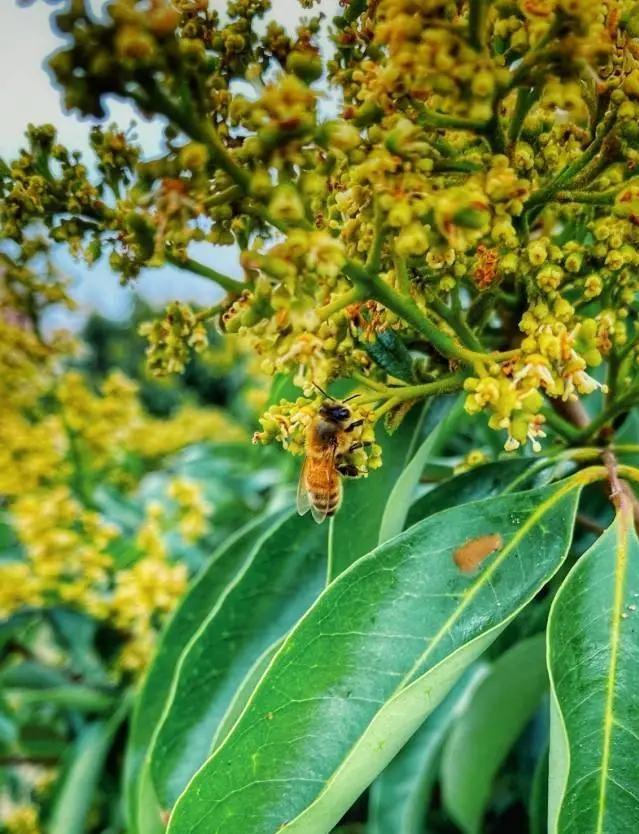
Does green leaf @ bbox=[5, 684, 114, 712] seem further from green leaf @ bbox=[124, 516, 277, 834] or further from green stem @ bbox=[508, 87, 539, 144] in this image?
green stem @ bbox=[508, 87, 539, 144]

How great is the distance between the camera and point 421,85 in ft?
2.65

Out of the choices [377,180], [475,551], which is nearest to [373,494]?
[475,551]

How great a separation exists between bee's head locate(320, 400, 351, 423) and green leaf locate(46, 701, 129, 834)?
1.46 m

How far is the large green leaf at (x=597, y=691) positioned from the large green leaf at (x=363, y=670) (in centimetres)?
6

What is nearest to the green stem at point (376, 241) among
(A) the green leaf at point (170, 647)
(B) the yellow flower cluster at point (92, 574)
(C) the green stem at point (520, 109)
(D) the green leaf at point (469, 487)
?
(C) the green stem at point (520, 109)

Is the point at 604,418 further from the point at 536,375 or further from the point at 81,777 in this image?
the point at 81,777

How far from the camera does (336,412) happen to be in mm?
1016

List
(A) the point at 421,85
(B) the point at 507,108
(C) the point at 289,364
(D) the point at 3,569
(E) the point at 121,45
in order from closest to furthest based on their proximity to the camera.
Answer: (E) the point at 121,45 < (A) the point at 421,85 < (C) the point at 289,364 < (B) the point at 507,108 < (D) the point at 3,569

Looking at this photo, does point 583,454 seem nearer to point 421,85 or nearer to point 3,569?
point 421,85

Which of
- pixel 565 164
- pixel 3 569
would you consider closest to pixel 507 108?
pixel 565 164

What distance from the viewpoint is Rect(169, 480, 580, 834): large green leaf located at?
0.90 metres

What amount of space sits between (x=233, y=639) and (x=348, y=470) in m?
0.40

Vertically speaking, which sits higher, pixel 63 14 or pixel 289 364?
pixel 63 14

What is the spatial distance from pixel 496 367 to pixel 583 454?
1.10 feet
